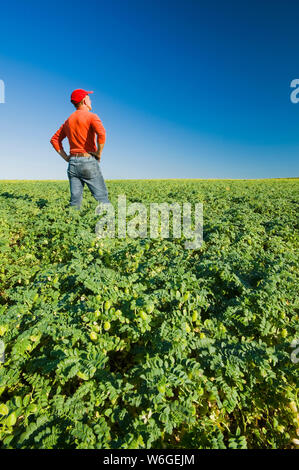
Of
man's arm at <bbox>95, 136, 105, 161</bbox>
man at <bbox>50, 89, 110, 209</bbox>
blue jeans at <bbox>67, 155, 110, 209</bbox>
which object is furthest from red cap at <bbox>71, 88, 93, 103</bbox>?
blue jeans at <bbox>67, 155, 110, 209</bbox>

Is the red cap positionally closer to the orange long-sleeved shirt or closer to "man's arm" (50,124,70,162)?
the orange long-sleeved shirt

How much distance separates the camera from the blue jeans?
4914mm

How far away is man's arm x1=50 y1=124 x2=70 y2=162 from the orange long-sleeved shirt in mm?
114

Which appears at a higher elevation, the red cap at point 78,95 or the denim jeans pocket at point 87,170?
the red cap at point 78,95

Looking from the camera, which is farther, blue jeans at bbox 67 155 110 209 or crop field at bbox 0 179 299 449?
blue jeans at bbox 67 155 110 209

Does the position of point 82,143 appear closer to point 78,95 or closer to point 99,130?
point 99,130

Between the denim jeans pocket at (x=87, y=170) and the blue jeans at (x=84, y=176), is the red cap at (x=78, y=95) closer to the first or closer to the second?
the blue jeans at (x=84, y=176)

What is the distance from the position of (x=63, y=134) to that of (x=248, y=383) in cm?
550

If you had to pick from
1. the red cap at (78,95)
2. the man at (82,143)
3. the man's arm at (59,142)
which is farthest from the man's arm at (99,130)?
the man's arm at (59,142)

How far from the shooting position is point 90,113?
472 centimetres

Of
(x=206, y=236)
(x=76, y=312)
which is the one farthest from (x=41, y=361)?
(x=206, y=236)

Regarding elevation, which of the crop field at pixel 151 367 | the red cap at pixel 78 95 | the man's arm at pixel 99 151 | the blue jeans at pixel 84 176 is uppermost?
the red cap at pixel 78 95

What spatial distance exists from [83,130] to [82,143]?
0.26 m

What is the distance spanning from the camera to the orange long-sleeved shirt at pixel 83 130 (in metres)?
4.70
